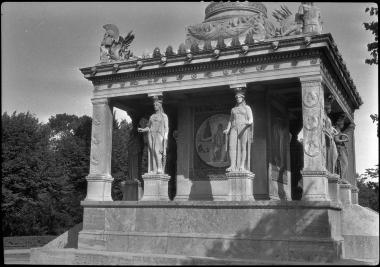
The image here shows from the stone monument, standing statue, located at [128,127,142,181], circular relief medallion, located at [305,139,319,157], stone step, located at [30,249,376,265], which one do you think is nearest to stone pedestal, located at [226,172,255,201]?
the stone monument

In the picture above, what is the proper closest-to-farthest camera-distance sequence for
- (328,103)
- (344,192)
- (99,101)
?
(328,103), (99,101), (344,192)

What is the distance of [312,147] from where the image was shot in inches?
606

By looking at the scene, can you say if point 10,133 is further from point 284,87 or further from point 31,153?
point 284,87

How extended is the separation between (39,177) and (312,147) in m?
26.6

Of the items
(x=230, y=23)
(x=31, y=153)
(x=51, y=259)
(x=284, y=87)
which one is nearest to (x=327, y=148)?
(x=284, y=87)

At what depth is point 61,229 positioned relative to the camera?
41.0m

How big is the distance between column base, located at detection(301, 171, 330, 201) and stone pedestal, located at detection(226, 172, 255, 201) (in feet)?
6.24

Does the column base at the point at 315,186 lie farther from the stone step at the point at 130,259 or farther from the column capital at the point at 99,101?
the column capital at the point at 99,101

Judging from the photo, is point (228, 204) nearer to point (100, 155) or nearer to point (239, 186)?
point (239, 186)

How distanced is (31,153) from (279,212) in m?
26.6

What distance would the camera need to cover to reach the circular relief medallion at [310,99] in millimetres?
15539

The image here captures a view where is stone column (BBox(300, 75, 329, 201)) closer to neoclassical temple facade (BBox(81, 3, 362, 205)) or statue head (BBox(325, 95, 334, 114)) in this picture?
neoclassical temple facade (BBox(81, 3, 362, 205))

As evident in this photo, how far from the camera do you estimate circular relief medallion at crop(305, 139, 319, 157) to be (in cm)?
1533

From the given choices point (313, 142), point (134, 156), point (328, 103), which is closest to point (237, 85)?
point (313, 142)
